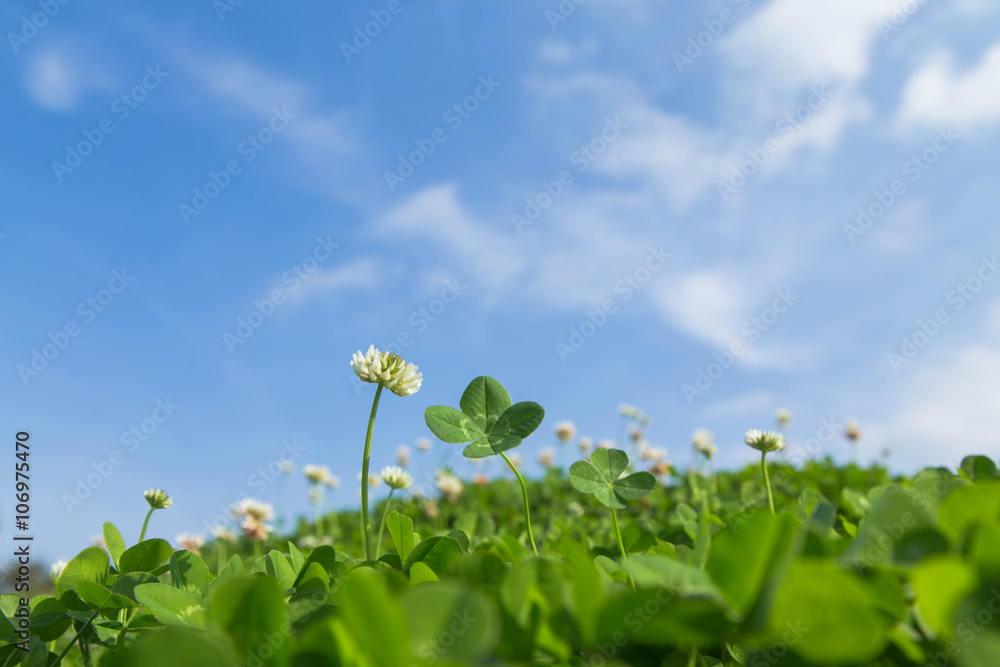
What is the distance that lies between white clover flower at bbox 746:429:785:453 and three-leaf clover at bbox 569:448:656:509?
2.43ft

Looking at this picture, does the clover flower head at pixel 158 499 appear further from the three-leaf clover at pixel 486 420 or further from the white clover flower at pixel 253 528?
the white clover flower at pixel 253 528

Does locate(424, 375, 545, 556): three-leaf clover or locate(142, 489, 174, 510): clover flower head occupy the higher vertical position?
locate(424, 375, 545, 556): three-leaf clover

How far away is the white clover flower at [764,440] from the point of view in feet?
6.93

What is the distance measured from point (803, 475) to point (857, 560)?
3.82 metres

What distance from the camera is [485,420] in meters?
1.43

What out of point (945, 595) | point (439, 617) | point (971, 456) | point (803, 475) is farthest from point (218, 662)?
point (803, 475)

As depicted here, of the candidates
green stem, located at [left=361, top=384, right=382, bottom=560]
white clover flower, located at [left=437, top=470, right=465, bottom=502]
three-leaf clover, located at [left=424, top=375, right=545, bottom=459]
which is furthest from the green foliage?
white clover flower, located at [left=437, top=470, right=465, bottom=502]

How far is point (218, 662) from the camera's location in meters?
0.54

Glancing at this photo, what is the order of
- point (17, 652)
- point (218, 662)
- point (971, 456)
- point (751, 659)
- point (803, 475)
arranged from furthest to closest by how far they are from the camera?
point (803, 475)
point (971, 456)
point (17, 652)
point (751, 659)
point (218, 662)

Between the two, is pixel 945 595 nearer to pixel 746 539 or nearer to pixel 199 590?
pixel 746 539

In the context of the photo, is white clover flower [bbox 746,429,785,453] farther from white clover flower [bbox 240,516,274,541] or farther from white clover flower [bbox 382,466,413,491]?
white clover flower [bbox 240,516,274,541]

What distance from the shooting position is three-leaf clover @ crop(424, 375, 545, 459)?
1.33m

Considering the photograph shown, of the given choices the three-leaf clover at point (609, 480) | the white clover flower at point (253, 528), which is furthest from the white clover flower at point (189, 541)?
the three-leaf clover at point (609, 480)

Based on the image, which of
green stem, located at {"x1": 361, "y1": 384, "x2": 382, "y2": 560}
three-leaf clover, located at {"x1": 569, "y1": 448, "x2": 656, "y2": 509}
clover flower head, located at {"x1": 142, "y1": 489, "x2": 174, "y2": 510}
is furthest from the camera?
clover flower head, located at {"x1": 142, "y1": 489, "x2": 174, "y2": 510}
